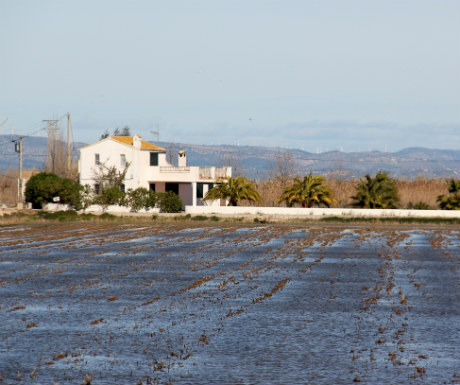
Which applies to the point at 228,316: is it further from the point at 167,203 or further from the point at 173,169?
the point at 173,169

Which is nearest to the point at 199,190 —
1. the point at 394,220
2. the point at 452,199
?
the point at 394,220

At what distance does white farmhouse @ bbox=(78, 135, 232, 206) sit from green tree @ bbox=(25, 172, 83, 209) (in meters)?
3.28

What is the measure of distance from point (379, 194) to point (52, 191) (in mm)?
26046

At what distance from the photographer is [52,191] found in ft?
211

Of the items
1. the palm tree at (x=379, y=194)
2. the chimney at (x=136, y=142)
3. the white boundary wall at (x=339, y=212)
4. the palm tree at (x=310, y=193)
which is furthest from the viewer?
the chimney at (x=136, y=142)

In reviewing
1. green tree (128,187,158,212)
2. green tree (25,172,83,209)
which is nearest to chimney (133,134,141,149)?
green tree (128,187,158,212)

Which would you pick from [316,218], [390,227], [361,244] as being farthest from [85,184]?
[361,244]

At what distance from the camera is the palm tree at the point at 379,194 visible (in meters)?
59.7

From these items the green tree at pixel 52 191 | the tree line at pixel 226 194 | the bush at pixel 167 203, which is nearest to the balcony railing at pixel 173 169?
the tree line at pixel 226 194

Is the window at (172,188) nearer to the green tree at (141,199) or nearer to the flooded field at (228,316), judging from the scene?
the green tree at (141,199)

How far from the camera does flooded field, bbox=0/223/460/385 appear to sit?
10.6 m

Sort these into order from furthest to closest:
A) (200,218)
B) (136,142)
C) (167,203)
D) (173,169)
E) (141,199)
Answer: (173,169), (136,142), (167,203), (141,199), (200,218)

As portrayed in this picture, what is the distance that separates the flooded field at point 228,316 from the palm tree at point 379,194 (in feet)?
94.4

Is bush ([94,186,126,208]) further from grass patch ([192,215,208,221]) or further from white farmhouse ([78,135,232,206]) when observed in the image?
grass patch ([192,215,208,221])
